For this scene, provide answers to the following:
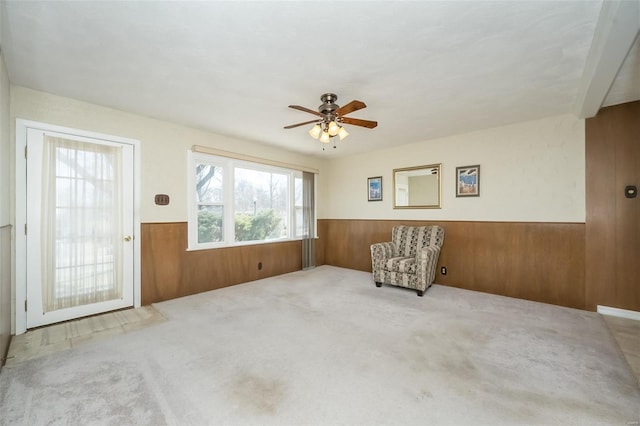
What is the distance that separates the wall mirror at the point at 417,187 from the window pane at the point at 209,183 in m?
3.15

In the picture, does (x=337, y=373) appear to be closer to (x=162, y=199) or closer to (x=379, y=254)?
(x=379, y=254)

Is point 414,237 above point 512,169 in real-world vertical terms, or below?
below

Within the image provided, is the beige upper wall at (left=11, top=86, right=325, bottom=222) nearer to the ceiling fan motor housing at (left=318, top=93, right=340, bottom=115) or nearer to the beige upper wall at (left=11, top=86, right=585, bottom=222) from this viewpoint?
the beige upper wall at (left=11, top=86, right=585, bottom=222)

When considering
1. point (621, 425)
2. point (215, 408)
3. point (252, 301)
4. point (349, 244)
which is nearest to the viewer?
point (621, 425)

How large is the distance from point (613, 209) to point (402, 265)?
2544mm

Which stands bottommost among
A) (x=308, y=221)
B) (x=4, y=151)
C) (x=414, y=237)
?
(x=414, y=237)

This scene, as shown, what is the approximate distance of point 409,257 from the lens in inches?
176

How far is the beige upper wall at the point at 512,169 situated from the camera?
348cm

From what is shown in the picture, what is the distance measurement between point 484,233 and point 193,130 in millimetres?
4665

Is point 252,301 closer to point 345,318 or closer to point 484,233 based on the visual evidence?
point 345,318

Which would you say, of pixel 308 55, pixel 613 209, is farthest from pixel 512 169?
pixel 308 55

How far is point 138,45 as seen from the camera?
6.75 ft

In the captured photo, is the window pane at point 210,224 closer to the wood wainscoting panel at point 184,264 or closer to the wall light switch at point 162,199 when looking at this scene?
the wood wainscoting panel at point 184,264

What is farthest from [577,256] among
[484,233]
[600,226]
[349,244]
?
[349,244]
